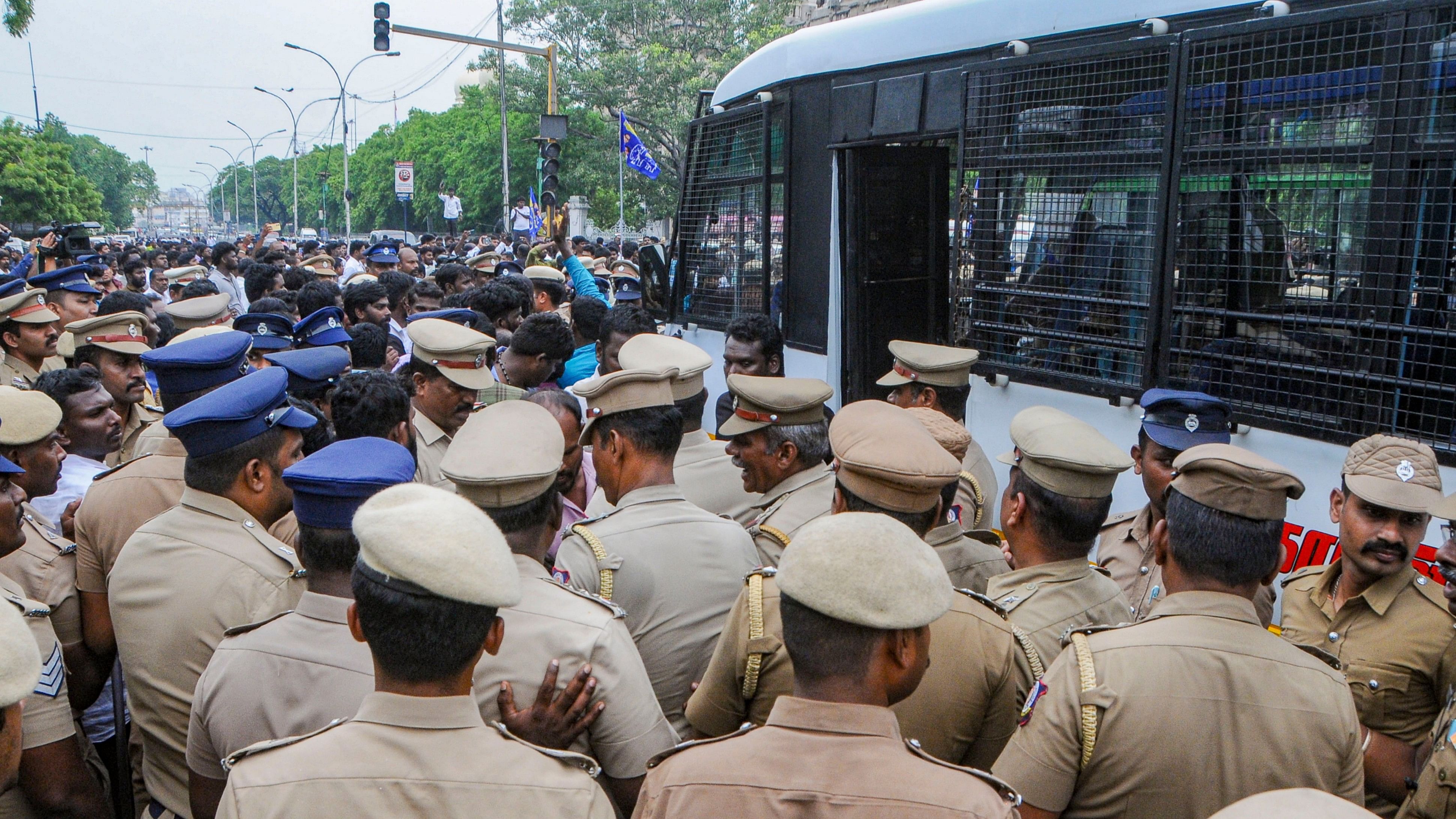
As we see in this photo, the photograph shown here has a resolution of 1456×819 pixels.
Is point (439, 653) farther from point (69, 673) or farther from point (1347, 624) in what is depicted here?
point (1347, 624)

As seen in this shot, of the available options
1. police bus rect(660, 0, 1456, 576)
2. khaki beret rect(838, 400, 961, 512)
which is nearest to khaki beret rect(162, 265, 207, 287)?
police bus rect(660, 0, 1456, 576)

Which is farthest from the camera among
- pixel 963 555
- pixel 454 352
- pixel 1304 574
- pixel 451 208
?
pixel 451 208

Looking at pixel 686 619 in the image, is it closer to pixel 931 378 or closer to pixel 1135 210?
pixel 931 378

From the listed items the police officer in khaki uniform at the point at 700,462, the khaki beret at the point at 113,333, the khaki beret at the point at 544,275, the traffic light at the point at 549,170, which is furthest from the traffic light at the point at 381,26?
the police officer in khaki uniform at the point at 700,462

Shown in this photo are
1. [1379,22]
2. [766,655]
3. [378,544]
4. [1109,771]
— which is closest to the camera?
[378,544]

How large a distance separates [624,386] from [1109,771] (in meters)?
1.66

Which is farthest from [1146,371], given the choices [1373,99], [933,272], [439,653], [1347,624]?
[439,653]

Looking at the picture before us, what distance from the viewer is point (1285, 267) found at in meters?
4.20

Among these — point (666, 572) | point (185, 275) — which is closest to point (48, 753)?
point (666, 572)

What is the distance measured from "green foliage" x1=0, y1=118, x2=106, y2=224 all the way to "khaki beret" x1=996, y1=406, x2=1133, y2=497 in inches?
1621

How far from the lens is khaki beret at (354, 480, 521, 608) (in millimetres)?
1733

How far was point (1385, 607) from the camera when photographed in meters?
2.91

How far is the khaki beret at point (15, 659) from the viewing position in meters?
1.57

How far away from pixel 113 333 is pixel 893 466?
14.3 ft
